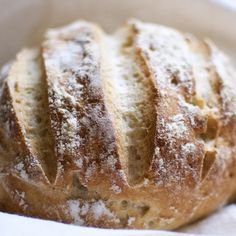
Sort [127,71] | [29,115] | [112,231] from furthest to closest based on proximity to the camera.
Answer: [127,71] → [29,115] → [112,231]

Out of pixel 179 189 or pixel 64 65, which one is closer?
pixel 179 189

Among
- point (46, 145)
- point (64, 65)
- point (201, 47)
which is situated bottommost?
point (46, 145)

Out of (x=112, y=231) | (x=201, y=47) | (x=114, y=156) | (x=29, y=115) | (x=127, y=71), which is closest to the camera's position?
(x=112, y=231)

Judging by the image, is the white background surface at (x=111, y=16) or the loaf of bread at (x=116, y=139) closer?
the loaf of bread at (x=116, y=139)

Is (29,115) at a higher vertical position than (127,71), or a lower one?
lower

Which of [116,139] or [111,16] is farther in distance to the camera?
[111,16]

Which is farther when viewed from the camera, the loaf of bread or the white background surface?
the white background surface

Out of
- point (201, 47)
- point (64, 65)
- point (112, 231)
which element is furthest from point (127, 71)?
point (112, 231)

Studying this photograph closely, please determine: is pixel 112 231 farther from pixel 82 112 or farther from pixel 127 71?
pixel 127 71
